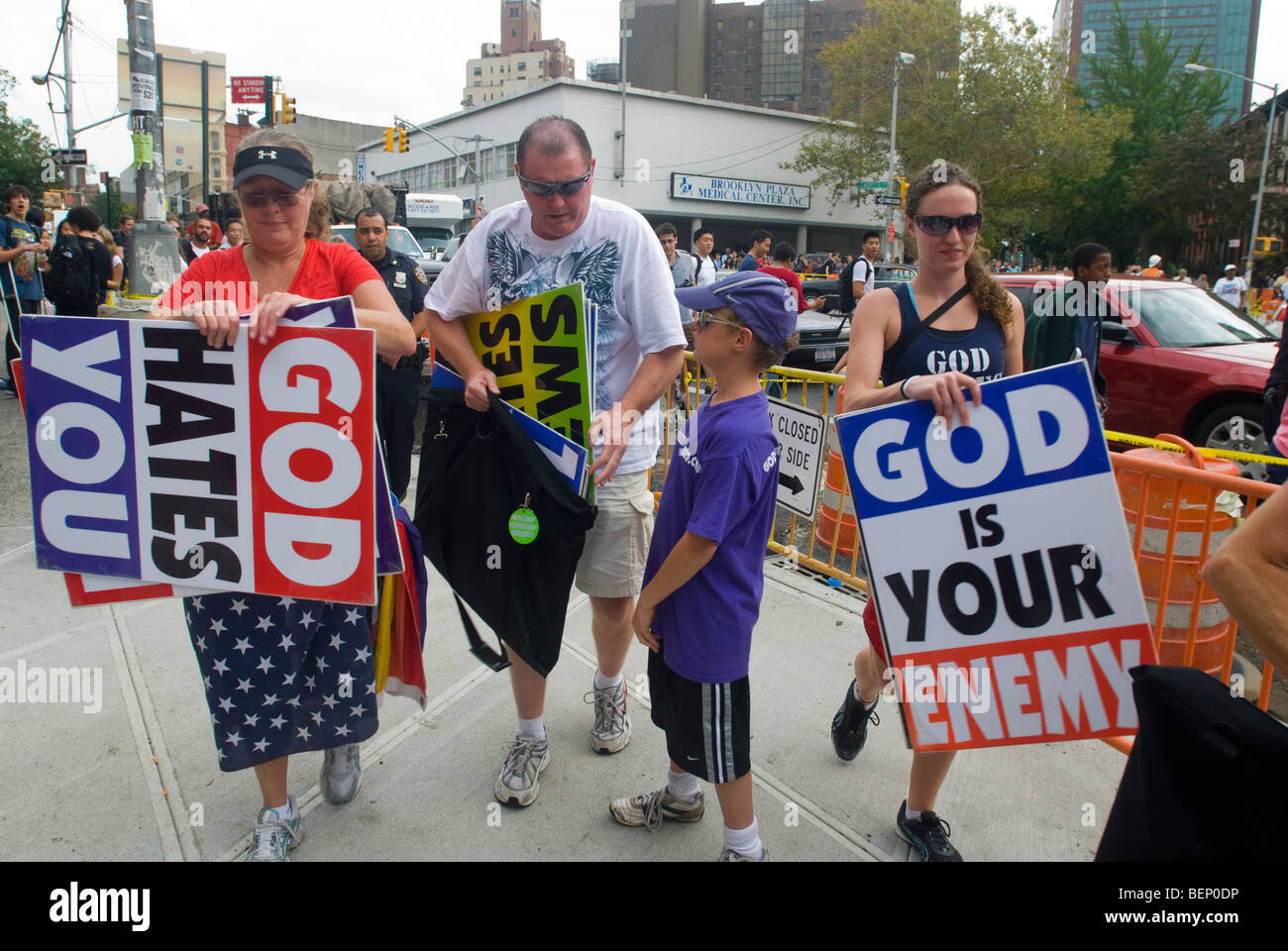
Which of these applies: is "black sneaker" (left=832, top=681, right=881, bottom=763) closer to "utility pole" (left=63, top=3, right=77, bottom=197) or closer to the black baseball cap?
the black baseball cap

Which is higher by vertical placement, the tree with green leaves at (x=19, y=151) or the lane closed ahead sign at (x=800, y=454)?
the tree with green leaves at (x=19, y=151)

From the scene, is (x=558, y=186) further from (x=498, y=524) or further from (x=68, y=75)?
(x=68, y=75)

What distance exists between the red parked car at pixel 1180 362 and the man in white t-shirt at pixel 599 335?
225 inches

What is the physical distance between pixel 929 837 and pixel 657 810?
0.78 metres

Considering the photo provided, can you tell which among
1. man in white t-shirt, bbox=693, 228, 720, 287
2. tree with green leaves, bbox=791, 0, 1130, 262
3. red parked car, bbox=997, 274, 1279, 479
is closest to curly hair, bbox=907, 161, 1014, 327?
red parked car, bbox=997, 274, 1279, 479

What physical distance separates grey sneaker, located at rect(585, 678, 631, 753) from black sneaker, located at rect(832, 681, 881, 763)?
722 mm

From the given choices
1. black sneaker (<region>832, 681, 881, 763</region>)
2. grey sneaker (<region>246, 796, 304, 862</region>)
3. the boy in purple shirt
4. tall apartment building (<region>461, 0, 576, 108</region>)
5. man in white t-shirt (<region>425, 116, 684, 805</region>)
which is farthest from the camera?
tall apartment building (<region>461, 0, 576, 108</region>)

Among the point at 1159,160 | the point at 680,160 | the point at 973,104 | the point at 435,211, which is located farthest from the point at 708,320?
the point at 680,160

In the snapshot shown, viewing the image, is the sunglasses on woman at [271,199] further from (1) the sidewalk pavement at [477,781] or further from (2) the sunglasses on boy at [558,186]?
(1) the sidewalk pavement at [477,781]

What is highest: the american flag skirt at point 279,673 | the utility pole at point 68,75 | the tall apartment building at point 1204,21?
the tall apartment building at point 1204,21

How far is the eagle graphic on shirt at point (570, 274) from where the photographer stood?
105 inches

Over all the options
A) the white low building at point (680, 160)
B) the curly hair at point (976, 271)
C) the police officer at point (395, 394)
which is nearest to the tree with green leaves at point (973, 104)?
the white low building at point (680, 160)

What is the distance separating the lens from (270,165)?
2.23 metres

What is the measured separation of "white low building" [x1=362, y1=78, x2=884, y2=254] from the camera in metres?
45.9
